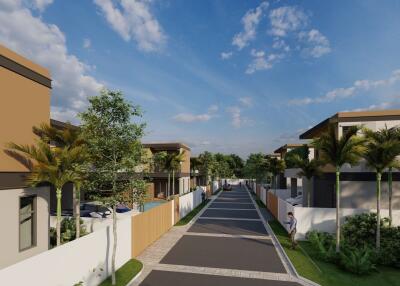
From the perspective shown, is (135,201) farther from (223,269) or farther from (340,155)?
(340,155)

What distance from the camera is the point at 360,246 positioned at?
13.6 meters

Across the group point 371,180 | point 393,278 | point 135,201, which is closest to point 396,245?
point 393,278

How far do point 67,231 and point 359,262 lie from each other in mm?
12686

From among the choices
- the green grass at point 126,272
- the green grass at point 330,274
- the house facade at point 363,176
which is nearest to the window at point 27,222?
the green grass at point 126,272

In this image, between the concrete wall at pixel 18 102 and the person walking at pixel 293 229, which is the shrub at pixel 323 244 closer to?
the person walking at pixel 293 229

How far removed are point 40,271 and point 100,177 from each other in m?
3.71

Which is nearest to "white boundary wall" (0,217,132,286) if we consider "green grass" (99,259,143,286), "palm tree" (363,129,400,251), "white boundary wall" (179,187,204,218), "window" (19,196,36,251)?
"green grass" (99,259,143,286)

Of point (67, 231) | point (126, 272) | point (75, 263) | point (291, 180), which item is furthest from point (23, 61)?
point (291, 180)

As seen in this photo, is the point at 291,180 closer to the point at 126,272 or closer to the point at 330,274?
the point at 330,274

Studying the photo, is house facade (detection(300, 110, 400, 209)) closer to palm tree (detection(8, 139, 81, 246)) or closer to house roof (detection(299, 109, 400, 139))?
house roof (detection(299, 109, 400, 139))

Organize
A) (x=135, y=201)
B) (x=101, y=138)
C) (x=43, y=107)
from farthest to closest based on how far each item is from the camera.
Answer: (x=43, y=107) < (x=135, y=201) < (x=101, y=138)

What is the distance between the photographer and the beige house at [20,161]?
9.24 m

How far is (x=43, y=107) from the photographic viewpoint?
11.5 metres

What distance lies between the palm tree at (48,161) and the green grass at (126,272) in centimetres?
366
